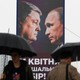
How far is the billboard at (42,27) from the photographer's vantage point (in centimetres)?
1119

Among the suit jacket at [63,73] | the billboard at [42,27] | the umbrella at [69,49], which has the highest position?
the billboard at [42,27]

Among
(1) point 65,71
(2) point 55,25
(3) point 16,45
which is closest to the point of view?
(1) point 65,71

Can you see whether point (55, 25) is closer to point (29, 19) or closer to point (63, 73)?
point (29, 19)

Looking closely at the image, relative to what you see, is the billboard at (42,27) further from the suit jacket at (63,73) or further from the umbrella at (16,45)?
the suit jacket at (63,73)

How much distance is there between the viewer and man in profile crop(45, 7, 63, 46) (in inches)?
444

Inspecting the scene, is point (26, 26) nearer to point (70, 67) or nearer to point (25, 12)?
point (25, 12)

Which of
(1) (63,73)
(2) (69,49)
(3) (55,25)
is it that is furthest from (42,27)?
(1) (63,73)

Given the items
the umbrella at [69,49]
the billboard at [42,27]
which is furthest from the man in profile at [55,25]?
the umbrella at [69,49]

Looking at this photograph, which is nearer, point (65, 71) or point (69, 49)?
point (65, 71)

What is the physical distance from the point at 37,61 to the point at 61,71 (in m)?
5.31

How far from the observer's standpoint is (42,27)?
11391 millimetres

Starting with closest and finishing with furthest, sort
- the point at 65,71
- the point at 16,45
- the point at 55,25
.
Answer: the point at 65,71 → the point at 16,45 → the point at 55,25

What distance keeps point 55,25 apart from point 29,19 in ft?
2.18

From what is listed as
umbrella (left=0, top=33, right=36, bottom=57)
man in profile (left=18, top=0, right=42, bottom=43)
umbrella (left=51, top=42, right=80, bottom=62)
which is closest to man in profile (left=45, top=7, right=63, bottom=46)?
man in profile (left=18, top=0, right=42, bottom=43)
